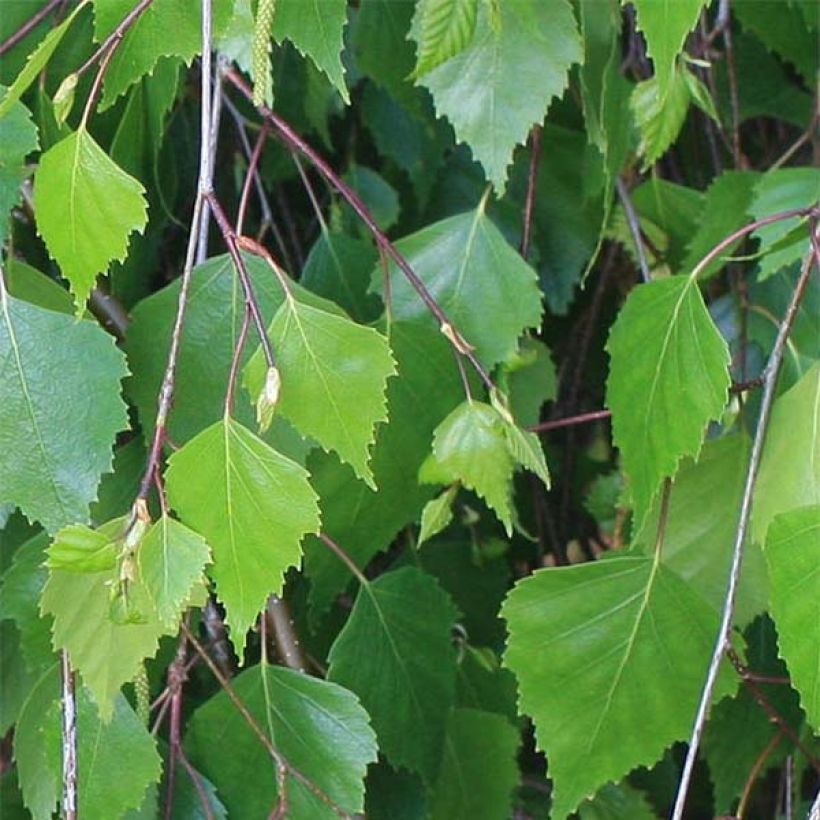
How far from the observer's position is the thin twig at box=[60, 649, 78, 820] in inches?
20.6

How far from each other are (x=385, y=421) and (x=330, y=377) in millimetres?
44

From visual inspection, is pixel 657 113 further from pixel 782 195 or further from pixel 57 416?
pixel 57 416

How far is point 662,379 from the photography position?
58cm

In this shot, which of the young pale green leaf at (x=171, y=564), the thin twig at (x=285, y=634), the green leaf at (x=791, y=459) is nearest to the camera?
the young pale green leaf at (x=171, y=564)

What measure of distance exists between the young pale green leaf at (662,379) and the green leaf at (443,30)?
0.13 m

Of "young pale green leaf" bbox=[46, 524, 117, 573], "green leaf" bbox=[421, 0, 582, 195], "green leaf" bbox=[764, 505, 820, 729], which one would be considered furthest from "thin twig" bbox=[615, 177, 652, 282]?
"young pale green leaf" bbox=[46, 524, 117, 573]

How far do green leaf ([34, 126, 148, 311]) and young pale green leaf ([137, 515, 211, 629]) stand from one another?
96 mm

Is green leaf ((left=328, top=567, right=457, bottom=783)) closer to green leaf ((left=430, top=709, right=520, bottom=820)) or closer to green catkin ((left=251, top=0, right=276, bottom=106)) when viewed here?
green leaf ((left=430, top=709, right=520, bottom=820))

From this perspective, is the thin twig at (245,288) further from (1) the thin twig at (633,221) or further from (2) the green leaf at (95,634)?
(1) the thin twig at (633,221)

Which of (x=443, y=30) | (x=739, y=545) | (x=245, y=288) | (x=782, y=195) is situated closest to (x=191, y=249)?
(x=245, y=288)

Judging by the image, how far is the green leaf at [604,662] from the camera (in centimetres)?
59

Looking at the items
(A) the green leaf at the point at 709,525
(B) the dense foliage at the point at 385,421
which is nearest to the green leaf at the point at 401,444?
(B) the dense foliage at the point at 385,421

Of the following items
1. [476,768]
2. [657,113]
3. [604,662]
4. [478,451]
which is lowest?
[476,768]

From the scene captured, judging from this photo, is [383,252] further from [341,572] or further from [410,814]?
[410,814]
